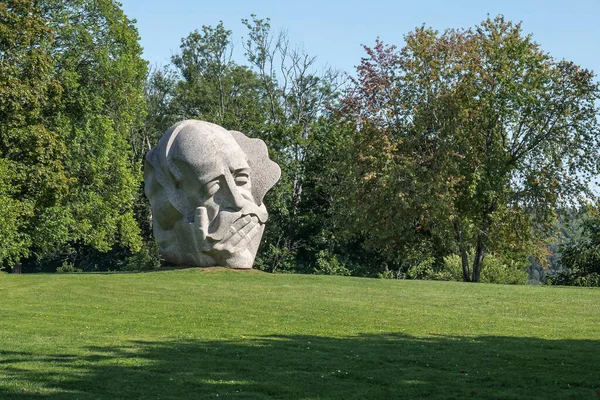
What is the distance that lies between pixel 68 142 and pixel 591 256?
24.2 meters

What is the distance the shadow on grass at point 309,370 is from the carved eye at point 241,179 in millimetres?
13904

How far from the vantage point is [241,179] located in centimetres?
2798

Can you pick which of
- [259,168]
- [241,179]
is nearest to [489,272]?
[259,168]

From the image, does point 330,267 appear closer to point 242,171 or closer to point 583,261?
point 583,261

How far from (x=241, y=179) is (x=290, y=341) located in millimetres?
14033

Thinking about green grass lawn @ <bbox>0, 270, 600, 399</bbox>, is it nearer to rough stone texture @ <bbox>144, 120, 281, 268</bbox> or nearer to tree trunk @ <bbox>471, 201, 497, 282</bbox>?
rough stone texture @ <bbox>144, 120, 281, 268</bbox>

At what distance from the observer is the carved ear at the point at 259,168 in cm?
2931

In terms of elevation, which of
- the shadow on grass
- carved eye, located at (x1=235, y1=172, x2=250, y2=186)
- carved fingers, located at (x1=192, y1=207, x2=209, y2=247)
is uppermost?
carved eye, located at (x1=235, y1=172, x2=250, y2=186)

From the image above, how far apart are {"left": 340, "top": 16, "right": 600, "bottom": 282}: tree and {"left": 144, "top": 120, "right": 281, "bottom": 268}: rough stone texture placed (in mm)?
8268

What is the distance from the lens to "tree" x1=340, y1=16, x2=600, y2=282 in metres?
34.8

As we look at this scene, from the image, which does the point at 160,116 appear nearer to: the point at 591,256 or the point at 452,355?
the point at 591,256

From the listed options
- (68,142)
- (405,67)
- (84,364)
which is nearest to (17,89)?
(68,142)

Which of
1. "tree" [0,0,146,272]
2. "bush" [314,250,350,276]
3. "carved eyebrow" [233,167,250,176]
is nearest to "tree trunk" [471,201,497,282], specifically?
"bush" [314,250,350,276]

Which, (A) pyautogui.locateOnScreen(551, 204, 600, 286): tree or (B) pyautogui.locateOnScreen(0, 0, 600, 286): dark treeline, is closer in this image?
(B) pyautogui.locateOnScreen(0, 0, 600, 286): dark treeline
